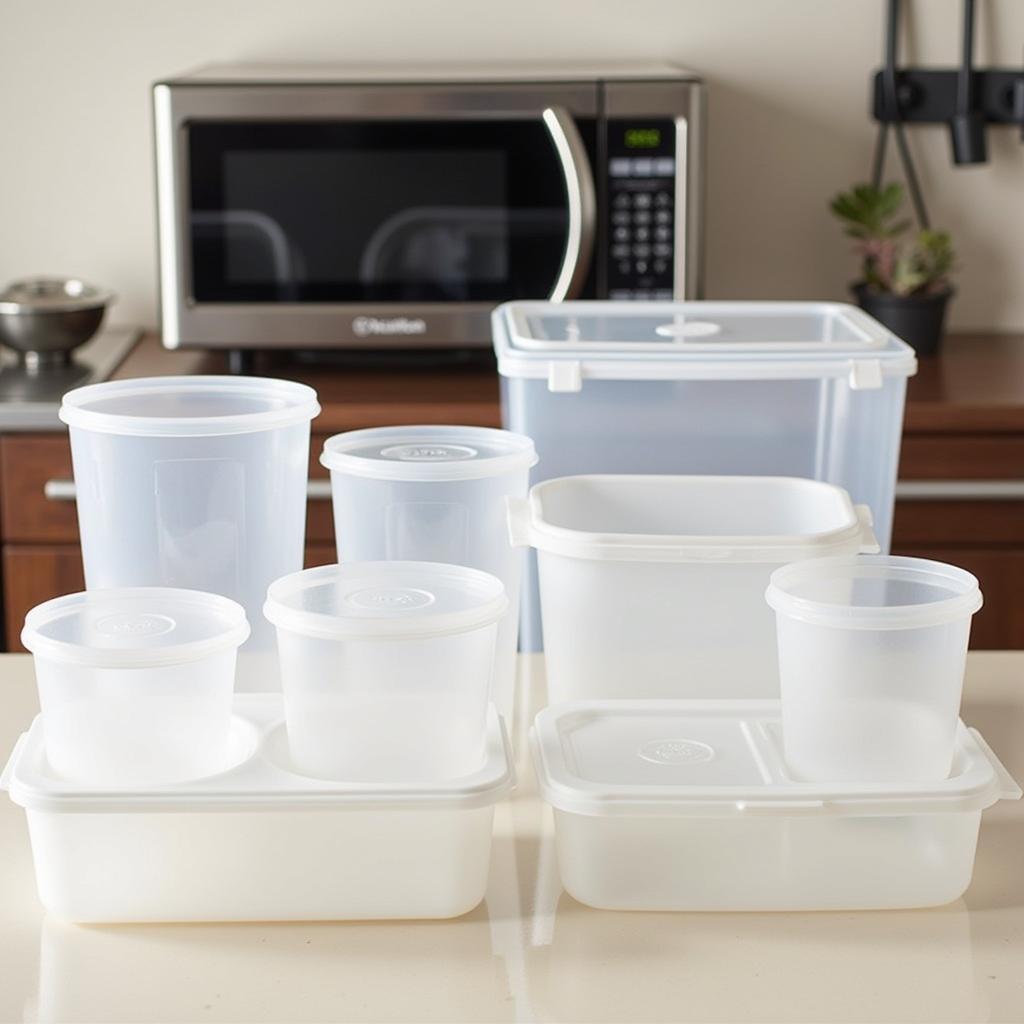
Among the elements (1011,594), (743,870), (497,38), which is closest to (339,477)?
(743,870)

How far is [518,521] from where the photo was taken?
98 cm

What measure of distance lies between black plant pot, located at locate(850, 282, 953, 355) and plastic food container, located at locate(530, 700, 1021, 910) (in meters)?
1.43

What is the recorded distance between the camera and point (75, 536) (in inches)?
76.0

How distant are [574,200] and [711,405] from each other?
791mm

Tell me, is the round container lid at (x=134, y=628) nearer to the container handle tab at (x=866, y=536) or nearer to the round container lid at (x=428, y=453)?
the round container lid at (x=428, y=453)

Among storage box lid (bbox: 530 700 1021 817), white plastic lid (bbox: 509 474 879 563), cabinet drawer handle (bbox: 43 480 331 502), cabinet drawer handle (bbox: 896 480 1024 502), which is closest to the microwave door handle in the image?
cabinet drawer handle (bbox: 43 480 331 502)

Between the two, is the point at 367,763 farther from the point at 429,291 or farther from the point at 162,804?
the point at 429,291

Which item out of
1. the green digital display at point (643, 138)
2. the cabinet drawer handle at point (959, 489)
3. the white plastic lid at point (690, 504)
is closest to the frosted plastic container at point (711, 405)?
the white plastic lid at point (690, 504)

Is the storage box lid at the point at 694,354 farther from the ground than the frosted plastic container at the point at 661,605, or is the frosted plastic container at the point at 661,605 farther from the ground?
the storage box lid at the point at 694,354

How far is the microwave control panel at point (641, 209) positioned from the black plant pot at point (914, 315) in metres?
0.37

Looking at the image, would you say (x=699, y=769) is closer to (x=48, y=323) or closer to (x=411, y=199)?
(x=411, y=199)

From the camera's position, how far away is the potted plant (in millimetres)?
2178

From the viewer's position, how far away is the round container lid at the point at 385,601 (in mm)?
772

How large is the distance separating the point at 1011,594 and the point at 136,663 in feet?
4.80
